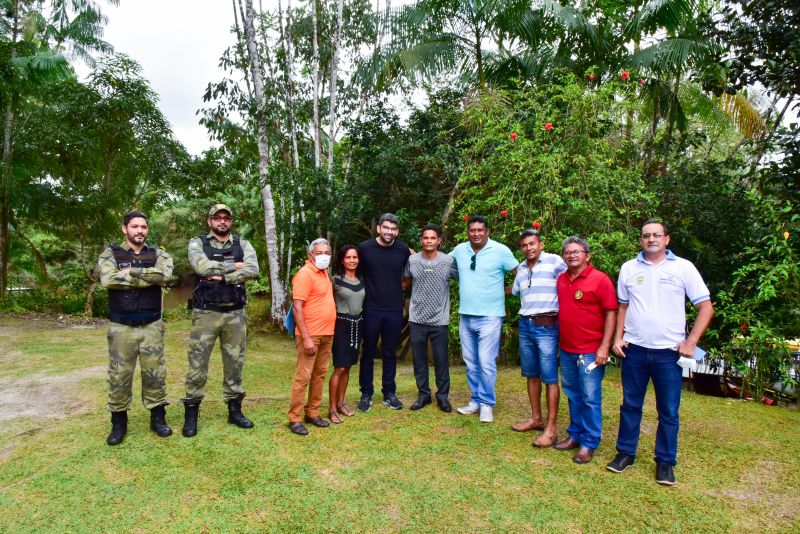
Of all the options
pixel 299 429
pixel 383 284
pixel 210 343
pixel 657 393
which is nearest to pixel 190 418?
pixel 210 343

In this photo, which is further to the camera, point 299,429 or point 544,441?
point 299,429

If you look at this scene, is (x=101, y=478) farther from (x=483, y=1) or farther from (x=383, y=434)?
(x=483, y=1)

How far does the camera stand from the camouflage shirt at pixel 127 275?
11.5 ft

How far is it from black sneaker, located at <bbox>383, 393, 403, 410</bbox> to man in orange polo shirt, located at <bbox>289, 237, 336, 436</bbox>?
0.82 meters

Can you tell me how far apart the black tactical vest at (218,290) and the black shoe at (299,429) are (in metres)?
1.02

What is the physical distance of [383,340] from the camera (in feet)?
14.3

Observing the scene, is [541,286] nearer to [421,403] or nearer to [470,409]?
[470,409]

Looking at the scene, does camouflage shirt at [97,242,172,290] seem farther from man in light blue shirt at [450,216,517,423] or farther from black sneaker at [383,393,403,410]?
man in light blue shirt at [450,216,517,423]

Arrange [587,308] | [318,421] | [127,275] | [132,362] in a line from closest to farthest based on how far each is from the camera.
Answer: [587,308] < [127,275] < [132,362] < [318,421]

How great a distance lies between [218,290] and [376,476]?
1768 millimetres

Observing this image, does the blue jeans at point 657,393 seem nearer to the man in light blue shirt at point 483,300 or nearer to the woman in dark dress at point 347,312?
the man in light blue shirt at point 483,300

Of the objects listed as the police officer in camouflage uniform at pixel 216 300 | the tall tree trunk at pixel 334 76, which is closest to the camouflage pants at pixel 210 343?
the police officer in camouflage uniform at pixel 216 300

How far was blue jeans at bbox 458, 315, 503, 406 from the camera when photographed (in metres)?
4.16

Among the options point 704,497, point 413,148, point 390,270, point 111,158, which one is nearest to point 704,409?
point 704,497
